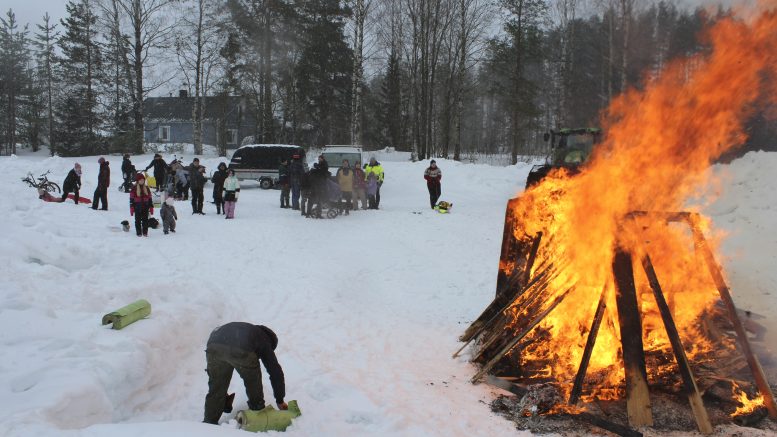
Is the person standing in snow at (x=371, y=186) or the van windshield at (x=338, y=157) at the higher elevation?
the van windshield at (x=338, y=157)

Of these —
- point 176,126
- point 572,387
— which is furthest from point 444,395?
point 176,126

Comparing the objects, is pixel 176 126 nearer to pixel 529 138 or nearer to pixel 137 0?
pixel 137 0

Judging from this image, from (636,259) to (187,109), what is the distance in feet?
172

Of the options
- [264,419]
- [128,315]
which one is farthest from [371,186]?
[264,419]

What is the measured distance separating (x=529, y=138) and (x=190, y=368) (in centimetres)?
5334

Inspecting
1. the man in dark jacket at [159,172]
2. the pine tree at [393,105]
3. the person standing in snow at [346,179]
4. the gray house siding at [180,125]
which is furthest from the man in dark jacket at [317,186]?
the gray house siding at [180,125]

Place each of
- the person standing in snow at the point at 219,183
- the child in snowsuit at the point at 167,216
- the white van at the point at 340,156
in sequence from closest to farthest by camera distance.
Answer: the child in snowsuit at the point at 167,216
the person standing in snow at the point at 219,183
the white van at the point at 340,156

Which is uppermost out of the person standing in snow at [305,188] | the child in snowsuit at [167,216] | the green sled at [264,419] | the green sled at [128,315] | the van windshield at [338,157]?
the van windshield at [338,157]

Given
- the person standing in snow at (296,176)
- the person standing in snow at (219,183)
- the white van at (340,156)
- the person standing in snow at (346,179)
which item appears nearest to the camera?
the person standing in snow at (219,183)

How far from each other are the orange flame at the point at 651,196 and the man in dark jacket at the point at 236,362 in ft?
10.9

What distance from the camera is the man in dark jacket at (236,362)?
4.93m

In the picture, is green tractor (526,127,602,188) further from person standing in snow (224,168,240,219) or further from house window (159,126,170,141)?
house window (159,126,170,141)

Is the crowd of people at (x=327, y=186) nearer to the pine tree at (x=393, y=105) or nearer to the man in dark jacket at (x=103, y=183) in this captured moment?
the man in dark jacket at (x=103, y=183)

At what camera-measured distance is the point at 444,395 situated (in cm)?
610
